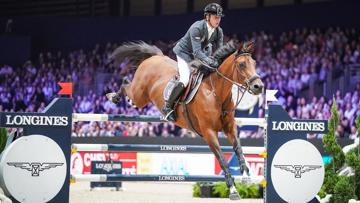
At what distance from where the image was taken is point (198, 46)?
868 centimetres

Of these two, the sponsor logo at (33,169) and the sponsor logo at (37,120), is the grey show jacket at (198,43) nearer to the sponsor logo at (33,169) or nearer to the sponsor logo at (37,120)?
the sponsor logo at (37,120)

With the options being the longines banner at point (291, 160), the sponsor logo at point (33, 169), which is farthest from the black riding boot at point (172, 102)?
the sponsor logo at point (33, 169)

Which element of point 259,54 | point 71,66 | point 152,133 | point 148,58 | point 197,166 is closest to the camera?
point 148,58

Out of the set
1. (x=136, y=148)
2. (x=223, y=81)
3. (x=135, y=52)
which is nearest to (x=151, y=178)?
(x=136, y=148)

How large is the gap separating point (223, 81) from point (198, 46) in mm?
545

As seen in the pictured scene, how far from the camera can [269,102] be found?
30.1 feet

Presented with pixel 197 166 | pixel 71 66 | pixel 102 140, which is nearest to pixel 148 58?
pixel 197 166

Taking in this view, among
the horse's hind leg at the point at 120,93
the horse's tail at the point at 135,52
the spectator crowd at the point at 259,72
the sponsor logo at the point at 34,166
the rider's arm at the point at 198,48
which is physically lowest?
the sponsor logo at the point at 34,166

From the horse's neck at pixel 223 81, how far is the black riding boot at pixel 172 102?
44 centimetres

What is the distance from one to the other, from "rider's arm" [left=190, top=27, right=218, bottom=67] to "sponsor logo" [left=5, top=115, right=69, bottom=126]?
1822 millimetres

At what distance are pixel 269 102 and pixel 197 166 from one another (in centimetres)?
862

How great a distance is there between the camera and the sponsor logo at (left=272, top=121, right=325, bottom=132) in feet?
29.9

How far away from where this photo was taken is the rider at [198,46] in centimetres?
865

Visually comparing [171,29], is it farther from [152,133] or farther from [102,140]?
[102,140]
